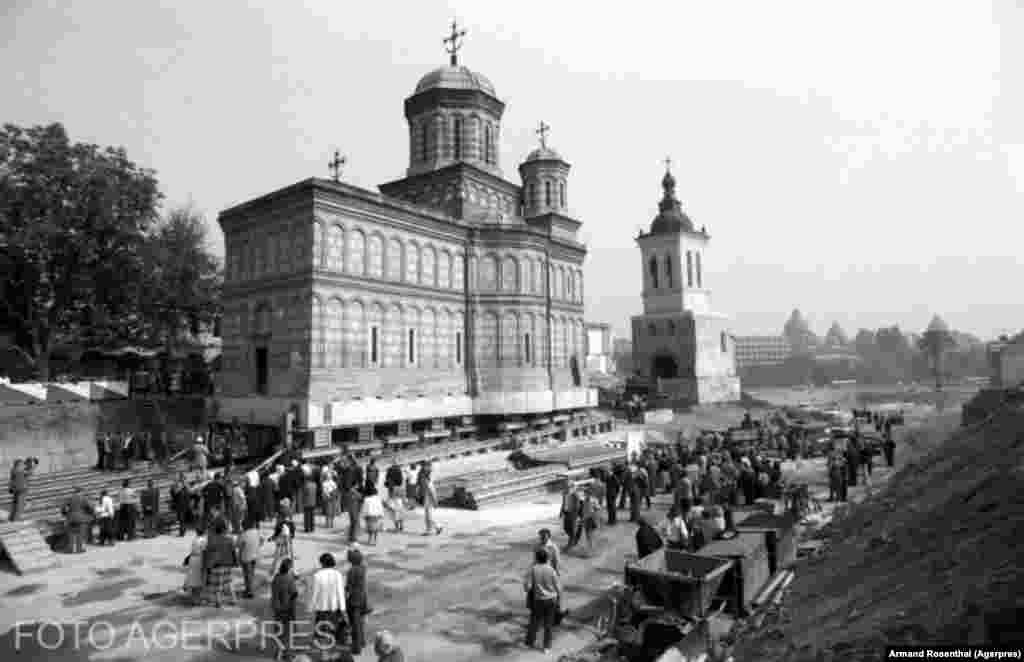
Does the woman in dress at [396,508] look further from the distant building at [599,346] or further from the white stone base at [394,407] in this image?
the distant building at [599,346]

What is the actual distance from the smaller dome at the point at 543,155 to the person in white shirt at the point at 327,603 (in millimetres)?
36948

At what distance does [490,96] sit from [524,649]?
106ft

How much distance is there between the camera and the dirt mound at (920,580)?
608 centimetres

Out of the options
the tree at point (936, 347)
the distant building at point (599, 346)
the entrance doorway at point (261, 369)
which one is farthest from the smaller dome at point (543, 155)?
the tree at point (936, 347)

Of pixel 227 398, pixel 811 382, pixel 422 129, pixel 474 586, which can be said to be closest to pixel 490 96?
pixel 422 129

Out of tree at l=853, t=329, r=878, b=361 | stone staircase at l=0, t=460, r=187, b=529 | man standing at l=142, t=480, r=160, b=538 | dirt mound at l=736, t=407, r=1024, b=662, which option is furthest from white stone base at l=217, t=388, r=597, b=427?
tree at l=853, t=329, r=878, b=361

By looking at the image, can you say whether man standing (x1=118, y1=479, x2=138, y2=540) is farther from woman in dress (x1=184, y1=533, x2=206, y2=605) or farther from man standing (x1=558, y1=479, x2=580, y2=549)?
man standing (x1=558, y1=479, x2=580, y2=549)

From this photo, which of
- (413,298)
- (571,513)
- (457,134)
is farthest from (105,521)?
(457,134)

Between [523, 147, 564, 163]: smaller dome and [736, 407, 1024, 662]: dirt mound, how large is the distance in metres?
32.9

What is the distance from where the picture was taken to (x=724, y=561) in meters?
9.53

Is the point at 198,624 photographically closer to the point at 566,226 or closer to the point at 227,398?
the point at 227,398

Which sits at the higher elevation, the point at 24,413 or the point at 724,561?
the point at 24,413

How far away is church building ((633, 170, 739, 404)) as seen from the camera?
56.5 meters

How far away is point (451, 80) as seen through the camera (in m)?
34.1
